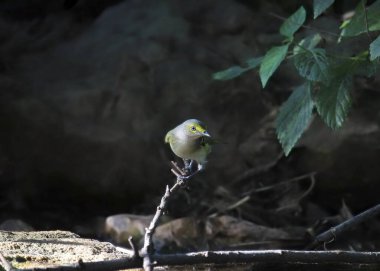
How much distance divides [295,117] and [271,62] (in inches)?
14.5

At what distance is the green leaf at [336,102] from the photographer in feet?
13.0

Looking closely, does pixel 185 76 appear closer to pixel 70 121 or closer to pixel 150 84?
pixel 150 84

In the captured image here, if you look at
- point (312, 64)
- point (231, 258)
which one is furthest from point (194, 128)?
point (231, 258)

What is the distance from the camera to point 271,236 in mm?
5805

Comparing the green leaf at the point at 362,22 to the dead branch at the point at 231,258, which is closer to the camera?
the dead branch at the point at 231,258

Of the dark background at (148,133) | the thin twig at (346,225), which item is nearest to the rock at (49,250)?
the thin twig at (346,225)

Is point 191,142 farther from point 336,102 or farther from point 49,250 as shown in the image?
point 49,250

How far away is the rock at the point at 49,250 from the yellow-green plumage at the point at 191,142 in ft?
2.35

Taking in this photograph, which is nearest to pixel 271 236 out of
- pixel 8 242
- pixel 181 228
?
pixel 181 228

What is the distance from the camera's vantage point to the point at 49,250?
3.23 metres

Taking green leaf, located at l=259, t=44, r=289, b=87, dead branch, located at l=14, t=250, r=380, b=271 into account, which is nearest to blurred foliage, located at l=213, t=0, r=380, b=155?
green leaf, located at l=259, t=44, r=289, b=87

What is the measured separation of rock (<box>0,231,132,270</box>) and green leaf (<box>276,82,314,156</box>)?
1195 millimetres

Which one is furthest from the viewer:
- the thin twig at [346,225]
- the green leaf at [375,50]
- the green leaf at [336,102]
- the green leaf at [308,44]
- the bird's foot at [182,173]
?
the green leaf at [308,44]

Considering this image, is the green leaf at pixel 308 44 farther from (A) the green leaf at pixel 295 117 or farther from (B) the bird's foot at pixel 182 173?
(B) the bird's foot at pixel 182 173
